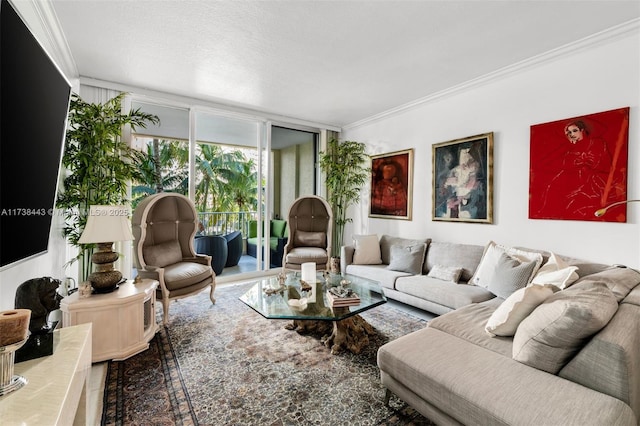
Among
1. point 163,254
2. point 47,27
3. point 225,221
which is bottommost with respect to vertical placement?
point 163,254

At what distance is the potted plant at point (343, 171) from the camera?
5.05 meters

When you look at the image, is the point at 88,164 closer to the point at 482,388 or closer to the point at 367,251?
the point at 367,251

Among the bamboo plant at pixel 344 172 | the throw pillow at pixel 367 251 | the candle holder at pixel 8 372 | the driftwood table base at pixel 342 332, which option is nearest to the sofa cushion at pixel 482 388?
the driftwood table base at pixel 342 332

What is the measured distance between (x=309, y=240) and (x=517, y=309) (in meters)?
3.27

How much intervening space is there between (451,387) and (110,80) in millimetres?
4513

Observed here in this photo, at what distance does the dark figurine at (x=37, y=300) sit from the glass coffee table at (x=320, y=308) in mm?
1226

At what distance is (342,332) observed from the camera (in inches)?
97.7

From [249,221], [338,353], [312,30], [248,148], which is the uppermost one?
[312,30]

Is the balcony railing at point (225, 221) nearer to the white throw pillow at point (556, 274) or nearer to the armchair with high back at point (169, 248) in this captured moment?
the armchair with high back at point (169, 248)

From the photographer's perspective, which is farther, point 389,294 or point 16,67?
point 389,294

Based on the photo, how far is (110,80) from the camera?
356 centimetres

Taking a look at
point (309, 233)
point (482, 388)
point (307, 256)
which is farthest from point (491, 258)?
point (309, 233)

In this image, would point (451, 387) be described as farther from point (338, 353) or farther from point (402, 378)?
point (338, 353)

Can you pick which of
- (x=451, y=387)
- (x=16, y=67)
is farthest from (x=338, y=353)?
(x=16, y=67)
